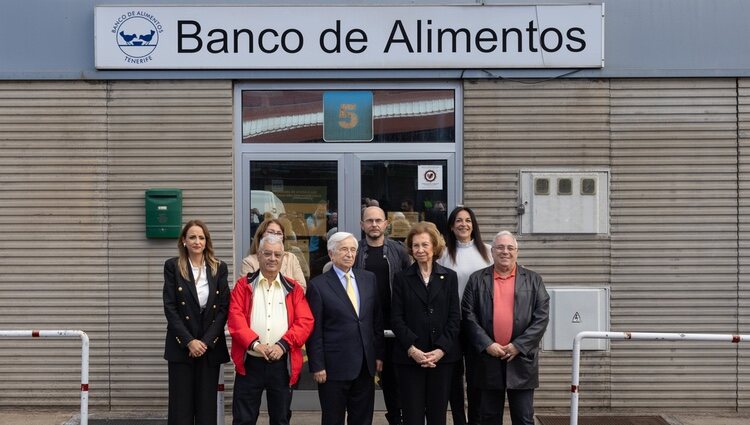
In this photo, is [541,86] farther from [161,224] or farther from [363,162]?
[161,224]

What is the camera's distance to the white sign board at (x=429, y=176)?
7734 millimetres

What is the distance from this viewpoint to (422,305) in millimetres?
5949

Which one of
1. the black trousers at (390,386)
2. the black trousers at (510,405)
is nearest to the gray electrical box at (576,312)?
the black trousers at (510,405)

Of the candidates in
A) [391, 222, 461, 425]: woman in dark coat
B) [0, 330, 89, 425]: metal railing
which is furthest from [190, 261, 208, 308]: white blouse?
[391, 222, 461, 425]: woman in dark coat

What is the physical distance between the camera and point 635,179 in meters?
7.66

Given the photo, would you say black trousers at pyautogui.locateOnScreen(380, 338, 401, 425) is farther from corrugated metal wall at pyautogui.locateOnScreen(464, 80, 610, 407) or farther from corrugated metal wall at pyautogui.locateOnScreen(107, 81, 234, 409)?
corrugated metal wall at pyautogui.locateOnScreen(107, 81, 234, 409)

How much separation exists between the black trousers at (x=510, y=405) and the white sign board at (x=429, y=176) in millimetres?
2186

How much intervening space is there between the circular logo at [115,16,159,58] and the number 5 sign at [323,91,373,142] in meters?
1.57

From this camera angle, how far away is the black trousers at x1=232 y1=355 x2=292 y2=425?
233 inches

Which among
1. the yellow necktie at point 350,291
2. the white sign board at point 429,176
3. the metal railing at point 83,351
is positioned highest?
the white sign board at point 429,176

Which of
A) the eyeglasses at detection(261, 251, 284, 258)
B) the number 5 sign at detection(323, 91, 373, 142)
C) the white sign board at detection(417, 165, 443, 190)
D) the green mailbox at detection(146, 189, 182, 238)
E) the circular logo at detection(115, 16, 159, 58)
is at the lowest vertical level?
the eyeglasses at detection(261, 251, 284, 258)

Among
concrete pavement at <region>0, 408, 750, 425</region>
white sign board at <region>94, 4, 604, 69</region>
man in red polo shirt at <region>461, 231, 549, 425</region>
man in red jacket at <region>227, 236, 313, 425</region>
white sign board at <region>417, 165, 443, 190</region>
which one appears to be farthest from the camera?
white sign board at <region>417, 165, 443, 190</region>

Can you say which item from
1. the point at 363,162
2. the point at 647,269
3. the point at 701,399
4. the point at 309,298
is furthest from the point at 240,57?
the point at 701,399

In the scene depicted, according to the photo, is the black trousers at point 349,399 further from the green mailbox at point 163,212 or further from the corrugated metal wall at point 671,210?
the corrugated metal wall at point 671,210
